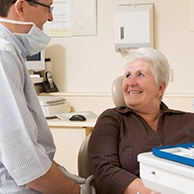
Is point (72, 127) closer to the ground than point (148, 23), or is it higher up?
closer to the ground

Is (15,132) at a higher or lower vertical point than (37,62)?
lower

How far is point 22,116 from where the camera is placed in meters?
1.32

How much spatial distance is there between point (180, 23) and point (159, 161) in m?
2.47

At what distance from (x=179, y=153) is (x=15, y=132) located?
521mm

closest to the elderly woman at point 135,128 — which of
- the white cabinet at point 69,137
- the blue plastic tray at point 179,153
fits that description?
the blue plastic tray at point 179,153

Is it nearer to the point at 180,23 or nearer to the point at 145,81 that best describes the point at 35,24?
the point at 145,81

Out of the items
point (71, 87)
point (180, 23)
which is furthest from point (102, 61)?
point (180, 23)

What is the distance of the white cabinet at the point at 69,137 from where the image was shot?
307 centimetres

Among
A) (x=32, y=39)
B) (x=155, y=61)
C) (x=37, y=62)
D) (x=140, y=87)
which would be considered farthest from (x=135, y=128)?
(x=37, y=62)

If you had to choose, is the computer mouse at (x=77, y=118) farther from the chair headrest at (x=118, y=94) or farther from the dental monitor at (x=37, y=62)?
the chair headrest at (x=118, y=94)

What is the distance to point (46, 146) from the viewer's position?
5.19ft

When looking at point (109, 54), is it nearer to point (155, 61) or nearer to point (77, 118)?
point (77, 118)

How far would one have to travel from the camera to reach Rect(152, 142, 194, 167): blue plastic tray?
0.97 meters

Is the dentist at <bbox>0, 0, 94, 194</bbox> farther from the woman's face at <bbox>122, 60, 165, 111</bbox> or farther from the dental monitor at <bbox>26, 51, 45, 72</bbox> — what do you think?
the dental monitor at <bbox>26, 51, 45, 72</bbox>
